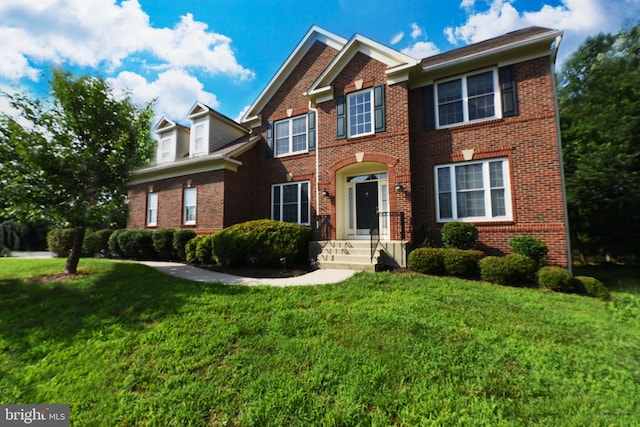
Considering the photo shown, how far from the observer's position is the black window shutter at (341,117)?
1072 cm

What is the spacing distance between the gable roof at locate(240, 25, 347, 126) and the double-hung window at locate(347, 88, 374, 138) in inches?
150

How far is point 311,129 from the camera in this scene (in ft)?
40.0

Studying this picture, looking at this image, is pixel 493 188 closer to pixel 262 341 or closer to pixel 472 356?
pixel 472 356

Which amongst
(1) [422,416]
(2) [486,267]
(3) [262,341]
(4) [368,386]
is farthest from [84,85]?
(2) [486,267]

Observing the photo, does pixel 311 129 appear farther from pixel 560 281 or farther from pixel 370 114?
pixel 560 281

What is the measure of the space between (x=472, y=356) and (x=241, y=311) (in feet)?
11.7

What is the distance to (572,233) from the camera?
39.3 feet

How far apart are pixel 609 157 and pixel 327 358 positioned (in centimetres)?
1214

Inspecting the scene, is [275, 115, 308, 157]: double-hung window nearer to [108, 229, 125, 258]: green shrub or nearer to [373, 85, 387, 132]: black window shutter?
[373, 85, 387, 132]: black window shutter

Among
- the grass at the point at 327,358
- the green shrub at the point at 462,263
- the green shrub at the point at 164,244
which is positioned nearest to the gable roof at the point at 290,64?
the green shrub at the point at 164,244

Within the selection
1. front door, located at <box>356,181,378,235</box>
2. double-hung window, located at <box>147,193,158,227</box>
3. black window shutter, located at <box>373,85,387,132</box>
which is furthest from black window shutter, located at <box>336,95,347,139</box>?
double-hung window, located at <box>147,193,158,227</box>

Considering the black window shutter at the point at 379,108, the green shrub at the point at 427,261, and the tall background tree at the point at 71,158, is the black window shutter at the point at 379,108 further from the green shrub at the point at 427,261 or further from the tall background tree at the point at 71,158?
the tall background tree at the point at 71,158

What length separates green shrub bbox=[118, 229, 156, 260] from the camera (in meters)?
12.5
